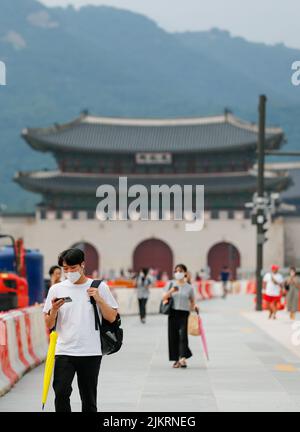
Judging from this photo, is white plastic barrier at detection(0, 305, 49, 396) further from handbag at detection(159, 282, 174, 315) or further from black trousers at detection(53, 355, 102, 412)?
black trousers at detection(53, 355, 102, 412)

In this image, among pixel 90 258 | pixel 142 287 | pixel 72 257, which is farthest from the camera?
pixel 90 258

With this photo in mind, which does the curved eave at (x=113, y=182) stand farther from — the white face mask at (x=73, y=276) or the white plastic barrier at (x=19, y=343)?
the white face mask at (x=73, y=276)

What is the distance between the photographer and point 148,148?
247 ft

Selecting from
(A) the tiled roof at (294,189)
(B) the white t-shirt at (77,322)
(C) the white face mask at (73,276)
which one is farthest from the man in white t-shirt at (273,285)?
(A) the tiled roof at (294,189)

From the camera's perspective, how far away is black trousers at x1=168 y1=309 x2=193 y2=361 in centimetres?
1634

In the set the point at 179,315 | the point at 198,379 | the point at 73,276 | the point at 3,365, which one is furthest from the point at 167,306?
the point at 73,276

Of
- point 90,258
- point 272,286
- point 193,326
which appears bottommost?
point 193,326

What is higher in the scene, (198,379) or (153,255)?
(153,255)

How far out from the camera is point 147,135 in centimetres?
7700

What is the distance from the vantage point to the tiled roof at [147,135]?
7419 cm

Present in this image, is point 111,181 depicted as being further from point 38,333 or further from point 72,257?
point 72,257

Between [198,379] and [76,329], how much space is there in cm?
631

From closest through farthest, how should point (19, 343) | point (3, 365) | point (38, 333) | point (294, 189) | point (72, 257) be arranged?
point (72, 257), point (3, 365), point (19, 343), point (38, 333), point (294, 189)
